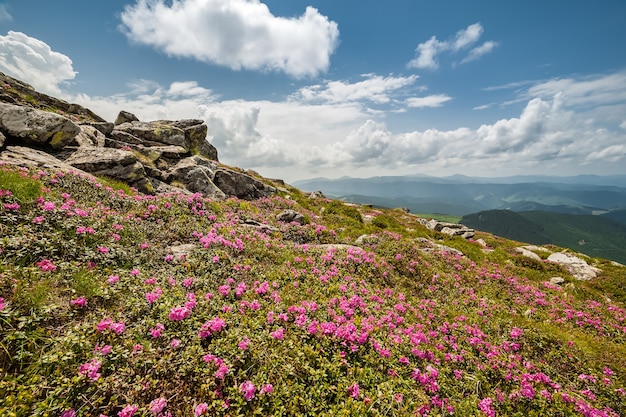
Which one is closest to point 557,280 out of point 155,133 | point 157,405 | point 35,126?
point 157,405

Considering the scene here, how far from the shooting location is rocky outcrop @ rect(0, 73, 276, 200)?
14.8 m

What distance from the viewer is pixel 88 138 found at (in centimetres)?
2048

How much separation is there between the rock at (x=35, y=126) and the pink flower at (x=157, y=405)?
19.1 m

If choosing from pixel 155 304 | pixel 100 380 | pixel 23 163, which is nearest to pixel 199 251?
pixel 155 304

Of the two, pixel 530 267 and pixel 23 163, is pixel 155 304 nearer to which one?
pixel 23 163

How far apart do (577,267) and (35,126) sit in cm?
4138

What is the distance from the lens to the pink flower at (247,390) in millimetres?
4738

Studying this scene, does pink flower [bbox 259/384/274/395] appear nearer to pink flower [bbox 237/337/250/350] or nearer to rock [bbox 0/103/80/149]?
pink flower [bbox 237/337/250/350]

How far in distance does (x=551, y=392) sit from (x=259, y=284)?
8.51 metres

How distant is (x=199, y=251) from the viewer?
10.0m

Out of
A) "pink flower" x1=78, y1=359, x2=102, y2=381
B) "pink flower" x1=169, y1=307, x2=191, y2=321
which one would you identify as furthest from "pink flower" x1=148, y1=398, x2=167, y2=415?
"pink flower" x1=169, y1=307, x2=191, y2=321

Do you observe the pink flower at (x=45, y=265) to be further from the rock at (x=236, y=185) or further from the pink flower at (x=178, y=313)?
the rock at (x=236, y=185)

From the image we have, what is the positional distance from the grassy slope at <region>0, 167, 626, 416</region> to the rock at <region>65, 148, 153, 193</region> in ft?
14.0

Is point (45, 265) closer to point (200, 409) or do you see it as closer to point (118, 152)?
point (200, 409)
